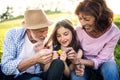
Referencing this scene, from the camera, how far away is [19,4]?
1991cm

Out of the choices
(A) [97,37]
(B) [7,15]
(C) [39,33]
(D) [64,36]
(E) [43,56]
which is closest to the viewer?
(E) [43,56]

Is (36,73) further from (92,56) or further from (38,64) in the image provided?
(92,56)

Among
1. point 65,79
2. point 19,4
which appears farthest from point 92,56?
point 19,4

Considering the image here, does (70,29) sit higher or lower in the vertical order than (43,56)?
higher

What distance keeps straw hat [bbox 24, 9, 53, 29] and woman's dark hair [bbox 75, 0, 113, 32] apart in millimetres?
447

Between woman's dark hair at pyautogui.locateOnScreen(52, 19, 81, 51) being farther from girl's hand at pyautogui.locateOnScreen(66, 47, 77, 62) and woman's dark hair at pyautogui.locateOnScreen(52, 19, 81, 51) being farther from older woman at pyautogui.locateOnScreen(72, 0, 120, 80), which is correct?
girl's hand at pyautogui.locateOnScreen(66, 47, 77, 62)

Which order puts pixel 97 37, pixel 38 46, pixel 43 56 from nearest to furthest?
1. pixel 43 56
2. pixel 38 46
3. pixel 97 37

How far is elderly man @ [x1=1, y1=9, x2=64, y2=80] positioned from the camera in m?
4.84

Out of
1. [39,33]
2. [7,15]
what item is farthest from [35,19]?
[7,15]

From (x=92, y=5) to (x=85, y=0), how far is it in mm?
138

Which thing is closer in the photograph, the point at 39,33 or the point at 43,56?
the point at 43,56

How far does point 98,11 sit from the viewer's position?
17.0 feet

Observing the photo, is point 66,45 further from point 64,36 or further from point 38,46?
point 38,46

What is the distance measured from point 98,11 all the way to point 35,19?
848 millimetres
